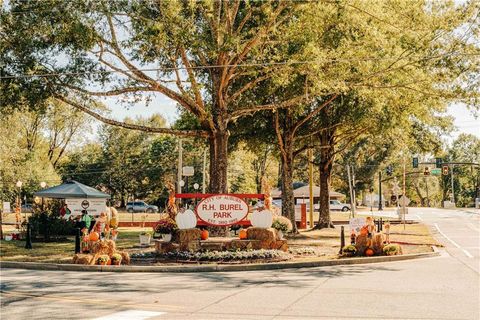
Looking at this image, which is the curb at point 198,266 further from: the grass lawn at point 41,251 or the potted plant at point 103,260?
the grass lawn at point 41,251

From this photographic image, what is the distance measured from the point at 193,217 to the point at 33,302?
358 inches

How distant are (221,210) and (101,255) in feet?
15.4

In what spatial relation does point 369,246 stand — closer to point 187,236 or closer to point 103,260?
point 187,236

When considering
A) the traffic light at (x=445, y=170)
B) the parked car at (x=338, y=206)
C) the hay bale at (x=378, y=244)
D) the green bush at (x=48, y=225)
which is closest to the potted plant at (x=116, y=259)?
the hay bale at (x=378, y=244)

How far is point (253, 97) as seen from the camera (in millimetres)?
28734

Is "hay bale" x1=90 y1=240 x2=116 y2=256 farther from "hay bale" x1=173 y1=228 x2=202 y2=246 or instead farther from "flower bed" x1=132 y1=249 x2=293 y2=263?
"hay bale" x1=173 y1=228 x2=202 y2=246

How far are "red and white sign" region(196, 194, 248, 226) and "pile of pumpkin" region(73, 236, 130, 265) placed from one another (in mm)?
3553

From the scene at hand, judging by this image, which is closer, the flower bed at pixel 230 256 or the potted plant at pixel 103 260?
the potted plant at pixel 103 260

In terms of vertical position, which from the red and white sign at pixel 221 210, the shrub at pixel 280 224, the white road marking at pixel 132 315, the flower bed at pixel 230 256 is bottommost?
the white road marking at pixel 132 315

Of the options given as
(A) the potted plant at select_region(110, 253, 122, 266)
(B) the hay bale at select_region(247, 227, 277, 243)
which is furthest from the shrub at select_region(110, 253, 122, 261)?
(B) the hay bale at select_region(247, 227, 277, 243)

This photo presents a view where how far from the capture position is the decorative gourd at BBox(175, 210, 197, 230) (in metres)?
19.0

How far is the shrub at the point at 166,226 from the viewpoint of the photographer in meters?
19.5

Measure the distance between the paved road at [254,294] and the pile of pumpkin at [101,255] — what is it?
1227 millimetres

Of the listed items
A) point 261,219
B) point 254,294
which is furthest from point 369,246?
point 254,294
